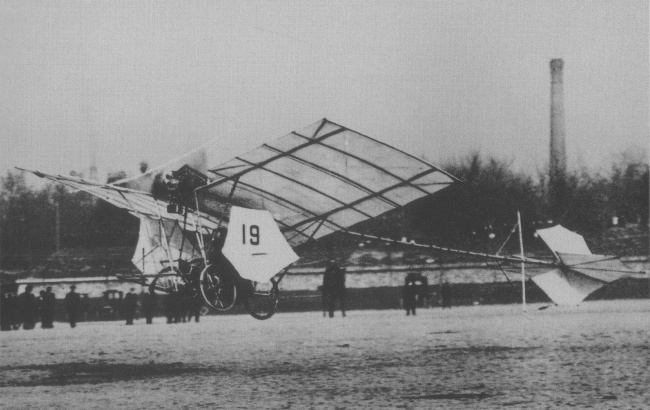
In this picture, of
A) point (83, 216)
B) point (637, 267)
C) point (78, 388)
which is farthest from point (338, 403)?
point (637, 267)

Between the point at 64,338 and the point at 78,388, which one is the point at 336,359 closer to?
the point at 78,388

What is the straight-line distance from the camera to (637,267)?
133 feet

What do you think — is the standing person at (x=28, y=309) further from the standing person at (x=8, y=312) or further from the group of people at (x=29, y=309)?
the standing person at (x=8, y=312)

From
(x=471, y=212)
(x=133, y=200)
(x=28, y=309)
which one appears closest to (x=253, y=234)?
(x=133, y=200)

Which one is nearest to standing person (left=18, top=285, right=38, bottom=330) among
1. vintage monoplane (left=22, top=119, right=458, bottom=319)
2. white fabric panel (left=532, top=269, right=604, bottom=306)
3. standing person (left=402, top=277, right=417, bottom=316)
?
vintage monoplane (left=22, top=119, right=458, bottom=319)

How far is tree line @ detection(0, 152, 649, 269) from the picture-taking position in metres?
38.7

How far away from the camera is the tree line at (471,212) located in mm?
38656

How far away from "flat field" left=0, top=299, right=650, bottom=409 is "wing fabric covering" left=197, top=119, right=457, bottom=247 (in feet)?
7.46

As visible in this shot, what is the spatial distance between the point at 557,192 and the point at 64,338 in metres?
33.7

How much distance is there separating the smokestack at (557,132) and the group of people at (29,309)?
30067 mm

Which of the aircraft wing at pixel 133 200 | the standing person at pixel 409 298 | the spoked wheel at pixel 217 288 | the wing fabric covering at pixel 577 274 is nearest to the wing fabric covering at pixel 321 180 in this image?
the aircraft wing at pixel 133 200

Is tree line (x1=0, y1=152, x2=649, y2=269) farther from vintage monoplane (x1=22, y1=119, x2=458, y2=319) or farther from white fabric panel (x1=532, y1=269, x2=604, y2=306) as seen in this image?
white fabric panel (x1=532, y1=269, x2=604, y2=306)

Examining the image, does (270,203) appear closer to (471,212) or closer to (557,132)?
(471,212)

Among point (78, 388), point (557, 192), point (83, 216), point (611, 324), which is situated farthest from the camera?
point (557, 192)
